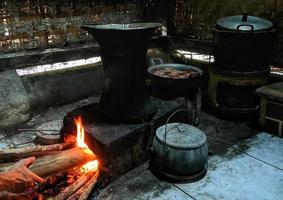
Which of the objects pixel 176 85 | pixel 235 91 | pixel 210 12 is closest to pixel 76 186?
pixel 176 85

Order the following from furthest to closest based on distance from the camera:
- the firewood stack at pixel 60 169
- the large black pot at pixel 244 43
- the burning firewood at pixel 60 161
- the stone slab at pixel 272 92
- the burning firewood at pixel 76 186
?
the large black pot at pixel 244 43 < the stone slab at pixel 272 92 < the burning firewood at pixel 60 161 < the firewood stack at pixel 60 169 < the burning firewood at pixel 76 186

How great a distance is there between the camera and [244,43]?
226 inches

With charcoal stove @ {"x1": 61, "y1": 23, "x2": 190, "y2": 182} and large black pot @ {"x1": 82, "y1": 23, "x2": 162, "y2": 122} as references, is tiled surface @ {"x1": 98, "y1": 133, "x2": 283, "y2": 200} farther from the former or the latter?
large black pot @ {"x1": 82, "y1": 23, "x2": 162, "y2": 122}

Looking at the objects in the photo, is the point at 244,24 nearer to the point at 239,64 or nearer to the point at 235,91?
the point at 239,64

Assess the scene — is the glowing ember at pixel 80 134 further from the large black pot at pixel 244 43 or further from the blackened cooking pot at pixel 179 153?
the large black pot at pixel 244 43

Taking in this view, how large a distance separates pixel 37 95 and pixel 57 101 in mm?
495

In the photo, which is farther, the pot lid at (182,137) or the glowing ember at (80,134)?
the glowing ember at (80,134)

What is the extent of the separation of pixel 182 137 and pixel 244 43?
262 cm

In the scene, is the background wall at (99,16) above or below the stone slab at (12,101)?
above

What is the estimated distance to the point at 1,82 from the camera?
572 centimetres

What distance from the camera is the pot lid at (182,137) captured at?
13.5 ft

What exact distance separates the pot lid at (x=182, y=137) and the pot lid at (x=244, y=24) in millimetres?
2505

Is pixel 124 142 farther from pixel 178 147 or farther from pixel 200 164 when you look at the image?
pixel 200 164

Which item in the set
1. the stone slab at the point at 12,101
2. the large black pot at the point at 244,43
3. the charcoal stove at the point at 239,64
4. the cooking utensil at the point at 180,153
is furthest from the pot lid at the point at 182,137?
the stone slab at the point at 12,101
